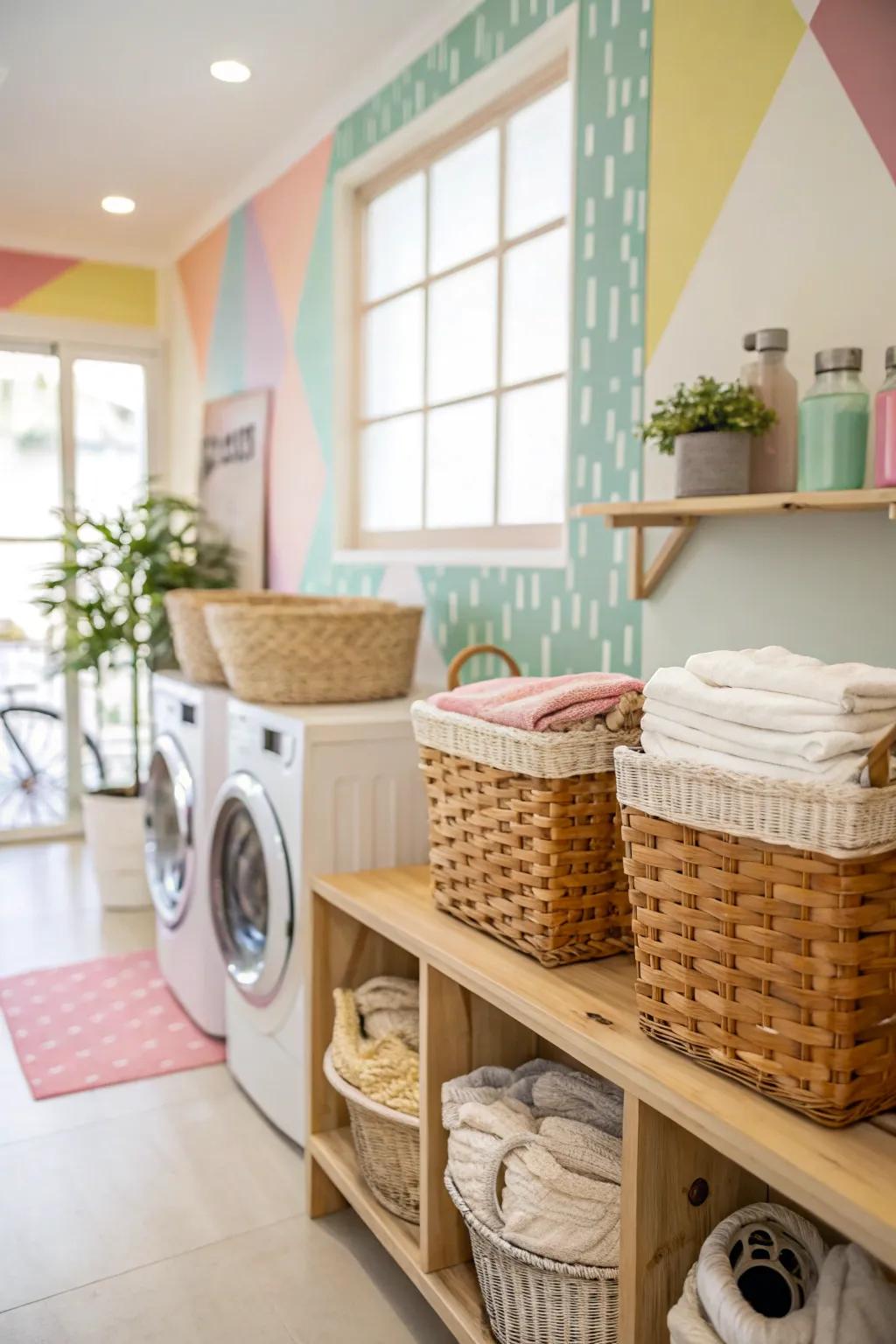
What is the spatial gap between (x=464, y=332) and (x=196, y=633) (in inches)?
39.2

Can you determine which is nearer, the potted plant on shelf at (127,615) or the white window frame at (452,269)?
the white window frame at (452,269)

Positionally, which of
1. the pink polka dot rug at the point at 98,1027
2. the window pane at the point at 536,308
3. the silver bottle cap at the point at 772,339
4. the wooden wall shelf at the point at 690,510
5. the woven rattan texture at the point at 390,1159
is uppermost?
the window pane at the point at 536,308

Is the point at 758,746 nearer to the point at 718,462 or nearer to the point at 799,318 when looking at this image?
the point at 718,462

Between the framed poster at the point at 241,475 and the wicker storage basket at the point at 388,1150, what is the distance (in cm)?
226

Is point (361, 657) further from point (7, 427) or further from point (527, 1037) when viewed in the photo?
point (7, 427)

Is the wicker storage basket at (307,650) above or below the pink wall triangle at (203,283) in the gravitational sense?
below

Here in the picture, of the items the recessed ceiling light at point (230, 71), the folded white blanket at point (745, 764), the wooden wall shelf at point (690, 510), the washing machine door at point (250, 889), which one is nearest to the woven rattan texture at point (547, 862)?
the folded white blanket at point (745, 764)

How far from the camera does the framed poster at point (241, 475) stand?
3.75 metres

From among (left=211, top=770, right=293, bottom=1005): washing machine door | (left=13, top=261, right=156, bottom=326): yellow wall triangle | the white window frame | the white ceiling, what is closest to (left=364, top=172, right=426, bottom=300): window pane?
the white window frame

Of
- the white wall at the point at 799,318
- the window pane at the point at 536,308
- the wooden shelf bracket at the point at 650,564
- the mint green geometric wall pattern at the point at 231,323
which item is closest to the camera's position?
the white wall at the point at 799,318

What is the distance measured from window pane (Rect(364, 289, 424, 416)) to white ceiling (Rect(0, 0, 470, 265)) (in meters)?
0.56

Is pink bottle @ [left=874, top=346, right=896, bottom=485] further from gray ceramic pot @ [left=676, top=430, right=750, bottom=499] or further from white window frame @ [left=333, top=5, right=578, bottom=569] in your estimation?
white window frame @ [left=333, top=5, right=578, bottom=569]

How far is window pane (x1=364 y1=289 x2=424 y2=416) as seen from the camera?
293 cm

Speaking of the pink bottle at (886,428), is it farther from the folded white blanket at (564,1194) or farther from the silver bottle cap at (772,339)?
the folded white blanket at (564,1194)
